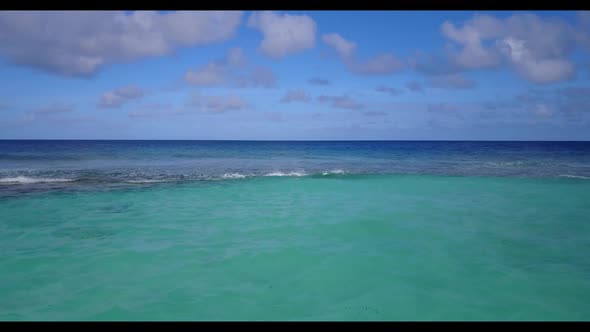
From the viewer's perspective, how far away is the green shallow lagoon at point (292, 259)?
541cm

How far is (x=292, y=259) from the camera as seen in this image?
738 cm

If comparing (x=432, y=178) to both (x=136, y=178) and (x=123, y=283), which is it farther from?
(x=123, y=283)

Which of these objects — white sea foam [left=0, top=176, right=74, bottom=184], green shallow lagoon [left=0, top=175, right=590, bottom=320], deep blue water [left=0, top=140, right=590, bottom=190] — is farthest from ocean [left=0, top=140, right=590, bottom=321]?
deep blue water [left=0, top=140, right=590, bottom=190]

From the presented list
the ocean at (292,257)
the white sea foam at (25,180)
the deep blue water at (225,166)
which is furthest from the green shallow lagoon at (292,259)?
the deep blue water at (225,166)

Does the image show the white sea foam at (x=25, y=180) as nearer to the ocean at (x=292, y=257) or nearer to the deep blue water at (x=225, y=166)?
the deep blue water at (x=225, y=166)

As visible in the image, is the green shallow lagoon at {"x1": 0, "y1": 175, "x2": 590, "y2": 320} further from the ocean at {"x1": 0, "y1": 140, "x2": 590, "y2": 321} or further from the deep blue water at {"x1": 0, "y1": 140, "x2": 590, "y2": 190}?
the deep blue water at {"x1": 0, "y1": 140, "x2": 590, "y2": 190}

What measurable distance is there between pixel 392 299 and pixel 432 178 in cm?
1716

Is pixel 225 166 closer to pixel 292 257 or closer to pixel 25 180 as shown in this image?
pixel 25 180

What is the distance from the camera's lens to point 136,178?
66.0 ft

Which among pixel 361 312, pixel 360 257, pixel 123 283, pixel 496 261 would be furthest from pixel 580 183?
pixel 123 283

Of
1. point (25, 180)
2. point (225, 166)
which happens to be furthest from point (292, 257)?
point (225, 166)

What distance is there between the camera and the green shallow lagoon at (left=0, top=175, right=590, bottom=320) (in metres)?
5.41

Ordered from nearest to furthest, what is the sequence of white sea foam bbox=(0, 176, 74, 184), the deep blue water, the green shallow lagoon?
the green shallow lagoon → white sea foam bbox=(0, 176, 74, 184) → the deep blue water
